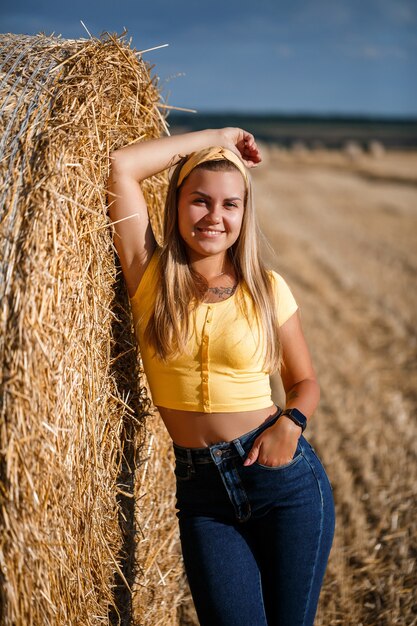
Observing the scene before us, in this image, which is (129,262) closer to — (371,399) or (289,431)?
(289,431)

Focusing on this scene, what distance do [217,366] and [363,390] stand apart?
3.69 metres

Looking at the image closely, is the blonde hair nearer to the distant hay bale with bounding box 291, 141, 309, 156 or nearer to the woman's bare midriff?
the woman's bare midriff

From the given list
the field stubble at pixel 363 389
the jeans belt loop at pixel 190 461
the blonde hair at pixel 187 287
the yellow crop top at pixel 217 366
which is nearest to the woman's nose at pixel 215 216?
the blonde hair at pixel 187 287

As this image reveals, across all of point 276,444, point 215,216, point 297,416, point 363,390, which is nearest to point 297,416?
point 297,416

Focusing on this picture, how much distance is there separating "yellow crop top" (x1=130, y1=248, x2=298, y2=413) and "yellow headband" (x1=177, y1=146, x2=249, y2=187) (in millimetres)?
462

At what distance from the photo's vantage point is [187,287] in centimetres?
238

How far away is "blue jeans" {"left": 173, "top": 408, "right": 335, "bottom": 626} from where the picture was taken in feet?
7.19

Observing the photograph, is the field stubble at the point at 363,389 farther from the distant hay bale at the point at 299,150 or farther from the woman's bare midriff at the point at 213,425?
the distant hay bale at the point at 299,150

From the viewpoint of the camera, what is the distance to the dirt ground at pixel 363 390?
11.2 ft

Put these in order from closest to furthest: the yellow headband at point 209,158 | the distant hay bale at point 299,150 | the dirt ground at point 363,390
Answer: the yellow headband at point 209,158 → the dirt ground at point 363,390 → the distant hay bale at point 299,150

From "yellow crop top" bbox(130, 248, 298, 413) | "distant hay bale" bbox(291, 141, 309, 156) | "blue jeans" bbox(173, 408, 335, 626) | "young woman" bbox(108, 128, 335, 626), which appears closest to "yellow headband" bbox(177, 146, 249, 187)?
"young woman" bbox(108, 128, 335, 626)

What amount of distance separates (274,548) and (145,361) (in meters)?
0.79

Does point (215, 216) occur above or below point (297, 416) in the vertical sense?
above

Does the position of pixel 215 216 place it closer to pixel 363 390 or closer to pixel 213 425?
pixel 213 425
